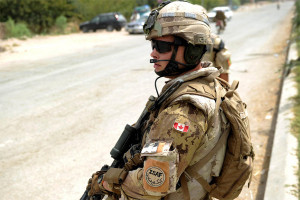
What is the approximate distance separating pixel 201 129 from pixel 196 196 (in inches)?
19.0

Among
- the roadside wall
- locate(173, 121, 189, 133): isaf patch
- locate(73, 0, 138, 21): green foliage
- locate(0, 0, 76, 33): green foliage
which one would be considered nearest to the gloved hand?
locate(173, 121, 189, 133): isaf patch

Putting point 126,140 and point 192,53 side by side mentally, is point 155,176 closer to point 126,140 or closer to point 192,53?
point 126,140

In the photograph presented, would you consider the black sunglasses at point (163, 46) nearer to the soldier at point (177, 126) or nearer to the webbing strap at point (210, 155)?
the soldier at point (177, 126)

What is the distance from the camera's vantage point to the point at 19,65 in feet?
36.3

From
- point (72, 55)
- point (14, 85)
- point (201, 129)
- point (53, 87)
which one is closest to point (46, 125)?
point (53, 87)

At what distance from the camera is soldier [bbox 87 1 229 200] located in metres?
1.57

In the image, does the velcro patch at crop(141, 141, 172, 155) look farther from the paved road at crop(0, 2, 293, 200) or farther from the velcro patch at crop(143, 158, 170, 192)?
the paved road at crop(0, 2, 293, 200)

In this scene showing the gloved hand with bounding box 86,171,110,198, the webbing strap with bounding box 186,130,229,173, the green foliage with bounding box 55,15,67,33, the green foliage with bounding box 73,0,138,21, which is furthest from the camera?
the green foliage with bounding box 55,15,67,33

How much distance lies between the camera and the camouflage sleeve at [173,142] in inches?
61.3

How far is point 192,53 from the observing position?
1850 millimetres

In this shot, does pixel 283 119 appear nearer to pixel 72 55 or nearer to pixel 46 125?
pixel 46 125

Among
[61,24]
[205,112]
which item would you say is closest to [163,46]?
[205,112]

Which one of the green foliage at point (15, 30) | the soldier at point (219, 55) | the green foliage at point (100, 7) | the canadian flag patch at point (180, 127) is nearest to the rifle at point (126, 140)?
the canadian flag patch at point (180, 127)

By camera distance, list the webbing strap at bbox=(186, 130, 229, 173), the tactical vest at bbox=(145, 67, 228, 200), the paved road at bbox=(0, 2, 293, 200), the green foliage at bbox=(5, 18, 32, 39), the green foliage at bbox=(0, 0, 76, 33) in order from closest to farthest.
A: the tactical vest at bbox=(145, 67, 228, 200), the webbing strap at bbox=(186, 130, 229, 173), the paved road at bbox=(0, 2, 293, 200), the green foliage at bbox=(5, 18, 32, 39), the green foliage at bbox=(0, 0, 76, 33)
